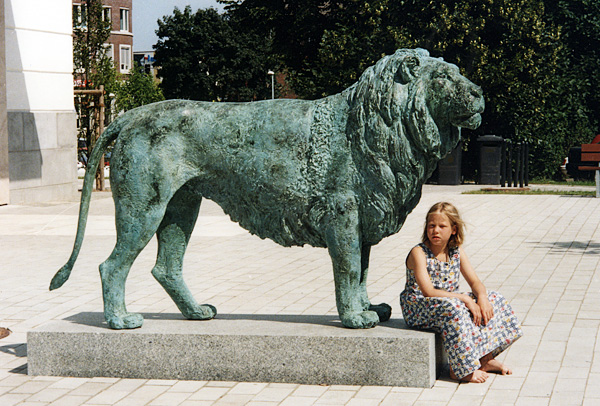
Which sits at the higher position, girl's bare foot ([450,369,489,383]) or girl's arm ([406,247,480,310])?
girl's arm ([406,247,480,310])

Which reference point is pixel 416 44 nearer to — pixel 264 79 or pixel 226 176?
pixel 226 176

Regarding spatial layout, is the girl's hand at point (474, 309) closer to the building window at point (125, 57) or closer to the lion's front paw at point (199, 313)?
the lion's front paw at point (199, 313)

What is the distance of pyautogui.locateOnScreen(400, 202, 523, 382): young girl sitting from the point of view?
17.5 ft

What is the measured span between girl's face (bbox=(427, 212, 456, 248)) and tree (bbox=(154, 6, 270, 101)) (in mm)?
53272

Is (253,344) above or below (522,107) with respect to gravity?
below

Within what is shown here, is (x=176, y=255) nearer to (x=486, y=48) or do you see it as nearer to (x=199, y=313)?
(x=199, y=313)

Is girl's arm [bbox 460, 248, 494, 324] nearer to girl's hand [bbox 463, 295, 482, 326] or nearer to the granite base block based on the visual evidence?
girl's hand [bbox 463, 295, 482, 326]

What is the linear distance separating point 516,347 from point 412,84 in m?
2.18

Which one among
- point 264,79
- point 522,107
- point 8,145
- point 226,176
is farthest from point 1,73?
point 264,79

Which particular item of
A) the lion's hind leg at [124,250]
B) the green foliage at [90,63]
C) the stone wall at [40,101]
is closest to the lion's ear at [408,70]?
the lion's hind leg at [124,250]

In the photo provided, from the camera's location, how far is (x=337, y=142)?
5.41m

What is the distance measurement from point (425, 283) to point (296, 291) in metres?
3.22

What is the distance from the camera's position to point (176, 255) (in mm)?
5898

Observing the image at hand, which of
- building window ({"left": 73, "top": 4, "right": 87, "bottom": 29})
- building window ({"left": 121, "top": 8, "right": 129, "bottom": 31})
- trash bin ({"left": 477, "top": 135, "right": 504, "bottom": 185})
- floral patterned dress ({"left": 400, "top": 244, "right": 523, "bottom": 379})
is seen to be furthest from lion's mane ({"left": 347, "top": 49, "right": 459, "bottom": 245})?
building window ({"left": 121, "top": 8, "right": 129, "bottom": 31})
